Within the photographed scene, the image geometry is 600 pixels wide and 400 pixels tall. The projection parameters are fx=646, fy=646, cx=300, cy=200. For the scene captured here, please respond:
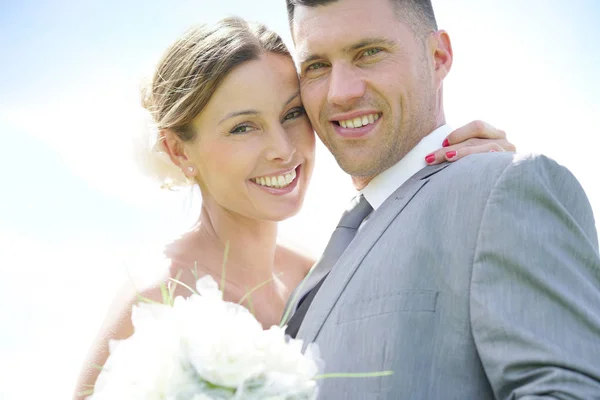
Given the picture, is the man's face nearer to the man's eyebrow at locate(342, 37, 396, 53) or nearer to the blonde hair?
the man's eyebrow at locate(342, 37, 396, 53)

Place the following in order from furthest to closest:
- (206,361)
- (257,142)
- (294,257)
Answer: (294,257)
(257,142)
(206,361)

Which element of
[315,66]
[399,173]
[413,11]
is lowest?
[399,173]

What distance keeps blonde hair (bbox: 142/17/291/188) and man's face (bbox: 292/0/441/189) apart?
44 cm

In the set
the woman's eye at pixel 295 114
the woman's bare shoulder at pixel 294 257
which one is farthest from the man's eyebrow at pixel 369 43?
the woman's bare shoulder at pixel 294 257

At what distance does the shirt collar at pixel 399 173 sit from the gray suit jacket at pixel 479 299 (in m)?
0.60

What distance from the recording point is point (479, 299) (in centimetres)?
252

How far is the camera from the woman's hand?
3.32m

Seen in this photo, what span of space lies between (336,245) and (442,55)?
152 centimetres

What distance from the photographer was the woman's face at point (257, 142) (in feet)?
13.1

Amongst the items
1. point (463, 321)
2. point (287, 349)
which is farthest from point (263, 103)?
point (287, 349)

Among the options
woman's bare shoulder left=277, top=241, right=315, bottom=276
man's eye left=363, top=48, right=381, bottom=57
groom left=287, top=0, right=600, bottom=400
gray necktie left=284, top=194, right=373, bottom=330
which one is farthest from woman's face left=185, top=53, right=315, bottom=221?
groom left=287, top=0, right=600, bottom=400

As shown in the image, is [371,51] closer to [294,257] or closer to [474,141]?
[474,141]

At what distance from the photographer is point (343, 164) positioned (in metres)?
3.85

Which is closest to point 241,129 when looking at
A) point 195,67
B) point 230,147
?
point 230,147
